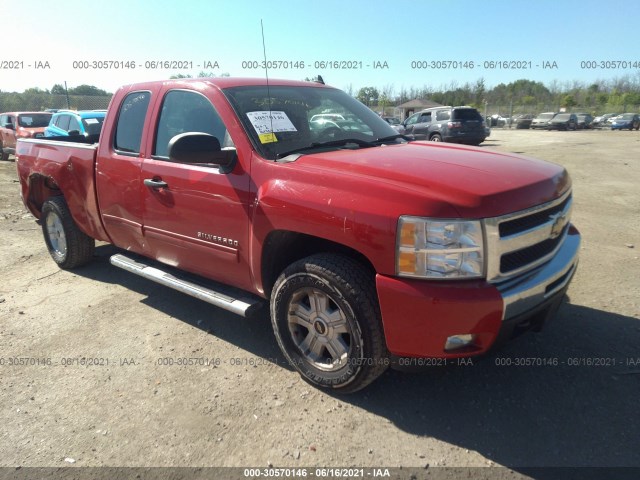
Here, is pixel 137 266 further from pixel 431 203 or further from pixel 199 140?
pixel 431 203

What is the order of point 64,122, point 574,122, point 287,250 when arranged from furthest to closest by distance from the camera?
point 574,122 → point 64,122 → point 287,250

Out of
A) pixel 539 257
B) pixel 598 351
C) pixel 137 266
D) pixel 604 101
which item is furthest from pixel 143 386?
pixel 604 101

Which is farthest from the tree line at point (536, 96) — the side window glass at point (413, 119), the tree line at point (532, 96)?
the side window glass at point (413, 119)

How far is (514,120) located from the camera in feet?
161

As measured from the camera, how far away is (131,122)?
3928 millimetres

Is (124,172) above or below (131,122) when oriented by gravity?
below

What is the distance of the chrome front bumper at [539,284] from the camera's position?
230 cm

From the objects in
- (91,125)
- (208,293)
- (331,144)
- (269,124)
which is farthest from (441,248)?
(91,125)

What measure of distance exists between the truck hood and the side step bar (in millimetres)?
1035

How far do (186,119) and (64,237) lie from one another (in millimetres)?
2469

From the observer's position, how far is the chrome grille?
89.7 inches

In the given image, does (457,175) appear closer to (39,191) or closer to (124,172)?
(124,172)

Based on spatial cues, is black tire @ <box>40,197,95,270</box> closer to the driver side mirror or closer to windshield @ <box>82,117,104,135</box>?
the driver side mirror

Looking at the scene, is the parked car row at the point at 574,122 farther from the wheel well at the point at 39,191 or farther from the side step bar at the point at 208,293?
the side step bar at the point at 208,293
